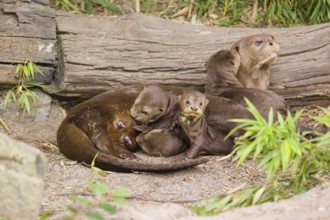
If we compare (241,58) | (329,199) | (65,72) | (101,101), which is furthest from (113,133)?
(329,199)

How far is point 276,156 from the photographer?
3346mm

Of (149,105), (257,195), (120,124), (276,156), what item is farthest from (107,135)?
(276,156)

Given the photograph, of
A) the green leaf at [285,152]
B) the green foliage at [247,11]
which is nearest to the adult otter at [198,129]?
the green leaf at [285,152]

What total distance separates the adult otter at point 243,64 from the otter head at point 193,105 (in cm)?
51

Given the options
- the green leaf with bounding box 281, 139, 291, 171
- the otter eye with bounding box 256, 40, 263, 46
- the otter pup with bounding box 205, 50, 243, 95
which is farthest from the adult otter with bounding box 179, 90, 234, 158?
the green leaf with bounding box 281, 139, 291, 171

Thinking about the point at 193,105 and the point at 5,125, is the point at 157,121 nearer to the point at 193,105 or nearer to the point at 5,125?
the point at 193,105

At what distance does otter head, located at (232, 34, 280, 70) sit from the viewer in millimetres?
5387

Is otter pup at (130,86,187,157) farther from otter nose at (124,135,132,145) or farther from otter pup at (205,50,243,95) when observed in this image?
otter pup at (205,50,243,95)

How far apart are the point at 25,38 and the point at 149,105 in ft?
3.18

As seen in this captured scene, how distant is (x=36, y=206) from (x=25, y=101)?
8.47 ft

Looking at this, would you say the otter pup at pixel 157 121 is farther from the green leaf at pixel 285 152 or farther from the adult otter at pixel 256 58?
the green leaf at pixel 285 152

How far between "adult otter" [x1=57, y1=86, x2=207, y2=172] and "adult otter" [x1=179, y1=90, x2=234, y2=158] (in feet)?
1.02

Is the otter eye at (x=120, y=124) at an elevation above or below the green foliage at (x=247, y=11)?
below

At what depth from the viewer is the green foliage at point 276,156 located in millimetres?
3332
